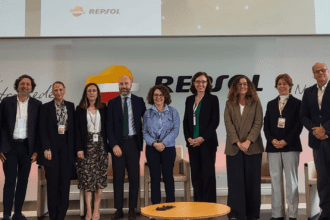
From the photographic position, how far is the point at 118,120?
4.11 meters

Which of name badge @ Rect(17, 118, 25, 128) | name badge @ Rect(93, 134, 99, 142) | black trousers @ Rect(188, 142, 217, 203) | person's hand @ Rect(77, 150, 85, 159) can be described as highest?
name badge @ Rect(17, 118, 25, 128)

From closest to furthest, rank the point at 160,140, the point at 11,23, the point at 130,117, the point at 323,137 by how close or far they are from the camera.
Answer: the point at 323,137
the point at 160,140
the point at 130,117
the point at 11,23

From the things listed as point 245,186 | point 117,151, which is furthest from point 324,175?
point 117,151

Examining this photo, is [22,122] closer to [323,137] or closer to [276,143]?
[276,143]

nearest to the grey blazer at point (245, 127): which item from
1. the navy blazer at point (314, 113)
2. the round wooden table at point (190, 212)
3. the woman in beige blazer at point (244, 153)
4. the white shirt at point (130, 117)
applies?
the woman in beige blazer at point (244, 153)

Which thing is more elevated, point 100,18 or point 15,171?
point 100,18

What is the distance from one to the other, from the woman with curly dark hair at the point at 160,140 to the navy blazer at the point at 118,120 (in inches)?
3.4

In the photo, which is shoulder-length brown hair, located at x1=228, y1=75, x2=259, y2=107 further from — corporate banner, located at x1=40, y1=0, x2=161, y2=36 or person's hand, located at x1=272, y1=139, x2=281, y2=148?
corporate banner, located at x1=40, y1=0, x2=161, y2=36

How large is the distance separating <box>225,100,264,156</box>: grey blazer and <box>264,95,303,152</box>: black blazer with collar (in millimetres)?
154

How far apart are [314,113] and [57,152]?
2.80 metres

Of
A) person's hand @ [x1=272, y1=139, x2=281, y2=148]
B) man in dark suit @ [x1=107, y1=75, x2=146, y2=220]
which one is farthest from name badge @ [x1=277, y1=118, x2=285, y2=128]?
man in dark suit @ [x1=107, y1=75, x2=146, y2=220]

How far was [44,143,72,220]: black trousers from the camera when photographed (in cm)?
386

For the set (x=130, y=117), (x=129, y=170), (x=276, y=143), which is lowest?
(x=129, y=170)

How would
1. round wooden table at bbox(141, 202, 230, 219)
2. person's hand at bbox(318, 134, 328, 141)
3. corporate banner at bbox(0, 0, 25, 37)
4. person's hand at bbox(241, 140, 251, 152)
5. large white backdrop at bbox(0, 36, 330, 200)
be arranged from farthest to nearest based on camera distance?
large white backdrop at bbox(0, 36, 330, 200)
corporate banner at bbox(0, 0, 25, 37)
person's hand at bbox(241, 140, 251, 152)
person's hand at bbox(318, 134, 328, 141)
round wooden table at bbox(141, 202, 230, 219)
